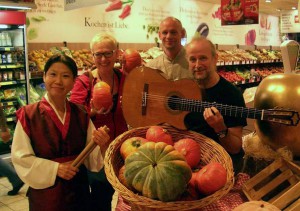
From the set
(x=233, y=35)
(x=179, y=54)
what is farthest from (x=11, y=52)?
(x=233, y=35)

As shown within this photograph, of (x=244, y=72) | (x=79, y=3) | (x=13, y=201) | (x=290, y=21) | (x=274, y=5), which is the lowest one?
(x=13, y=201)

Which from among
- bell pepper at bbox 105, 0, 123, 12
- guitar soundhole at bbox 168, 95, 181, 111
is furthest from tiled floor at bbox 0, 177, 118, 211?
bell pepper at bbox 105, 0, 123, 12

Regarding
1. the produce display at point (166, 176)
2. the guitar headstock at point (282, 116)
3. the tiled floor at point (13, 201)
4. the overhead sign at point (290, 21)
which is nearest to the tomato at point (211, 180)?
the produce display at point (166, 176)

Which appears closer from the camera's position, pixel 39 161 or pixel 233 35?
pixel 39 161

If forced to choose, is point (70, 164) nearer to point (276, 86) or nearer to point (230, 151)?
point (230, 151)

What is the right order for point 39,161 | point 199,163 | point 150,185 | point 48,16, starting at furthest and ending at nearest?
point 48,16 → point 39,161 → point 199,163 → point 150,185

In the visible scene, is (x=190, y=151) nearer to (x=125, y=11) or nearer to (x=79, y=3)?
(x=79, y=3)

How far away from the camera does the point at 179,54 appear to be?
9.48 feet

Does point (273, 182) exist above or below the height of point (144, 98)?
below

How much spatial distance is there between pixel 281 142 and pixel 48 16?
4716 millimetres

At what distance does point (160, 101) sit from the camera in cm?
203

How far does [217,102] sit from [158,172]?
0.95 m

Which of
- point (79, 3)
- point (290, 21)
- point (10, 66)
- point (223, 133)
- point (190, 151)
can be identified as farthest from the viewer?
point (290, 21)

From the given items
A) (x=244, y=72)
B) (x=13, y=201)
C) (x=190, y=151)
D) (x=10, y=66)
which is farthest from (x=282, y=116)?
(x=244, y=72)
